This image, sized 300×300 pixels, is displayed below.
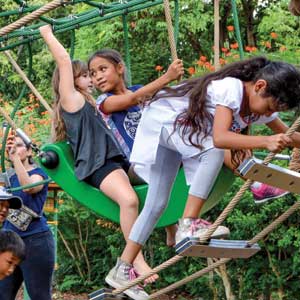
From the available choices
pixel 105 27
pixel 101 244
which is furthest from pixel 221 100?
pixel 105 27

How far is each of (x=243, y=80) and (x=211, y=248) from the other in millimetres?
597

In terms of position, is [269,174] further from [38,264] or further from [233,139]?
[38,264]

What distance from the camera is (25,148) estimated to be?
4375 millimetres

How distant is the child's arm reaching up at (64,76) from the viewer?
3551 millimetres

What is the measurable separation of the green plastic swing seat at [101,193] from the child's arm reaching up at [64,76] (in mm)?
194

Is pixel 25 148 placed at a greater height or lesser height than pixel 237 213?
greater

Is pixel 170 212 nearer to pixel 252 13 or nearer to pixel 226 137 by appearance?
pixel 226 137

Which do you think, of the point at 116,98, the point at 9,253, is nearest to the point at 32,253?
the point at 9,253

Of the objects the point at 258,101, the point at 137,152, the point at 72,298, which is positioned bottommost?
the point at 72,298

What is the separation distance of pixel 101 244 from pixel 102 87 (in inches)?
173

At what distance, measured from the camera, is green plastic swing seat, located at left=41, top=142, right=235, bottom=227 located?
3553mm

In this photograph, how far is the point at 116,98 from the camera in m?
3.63

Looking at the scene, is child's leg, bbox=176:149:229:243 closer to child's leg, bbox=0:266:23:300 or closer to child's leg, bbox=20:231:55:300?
child's leg, bbox=20:231:55:300

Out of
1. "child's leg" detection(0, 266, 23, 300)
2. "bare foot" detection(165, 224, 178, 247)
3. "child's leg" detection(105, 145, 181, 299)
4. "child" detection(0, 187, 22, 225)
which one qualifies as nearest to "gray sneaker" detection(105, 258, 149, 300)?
"child's leg" detection(105, 145, 181, 299)
